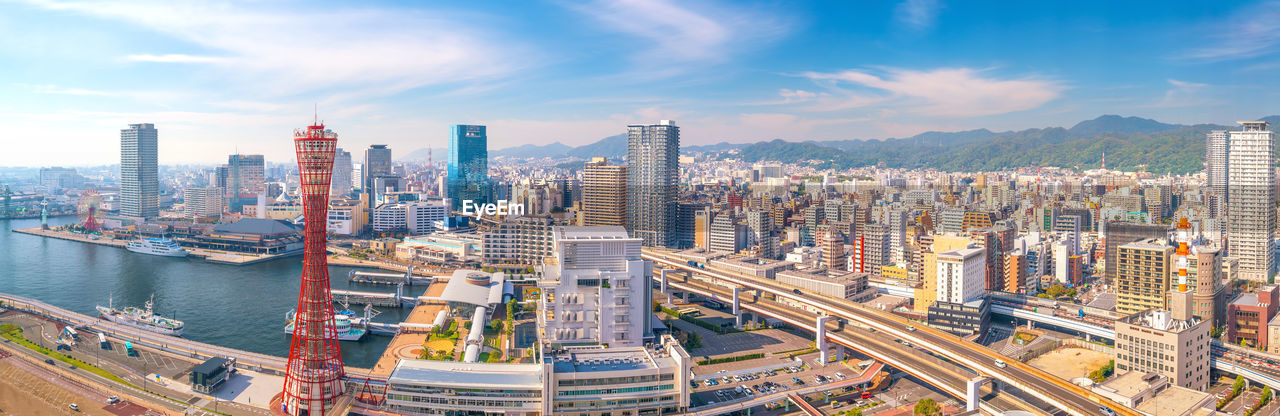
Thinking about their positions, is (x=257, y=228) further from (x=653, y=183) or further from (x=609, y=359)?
(x=609, y=359)

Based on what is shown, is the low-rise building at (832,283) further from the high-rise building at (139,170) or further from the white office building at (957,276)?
the high-rise building at (139,170)

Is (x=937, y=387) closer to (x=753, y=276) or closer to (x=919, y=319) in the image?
(x=919, y=319)

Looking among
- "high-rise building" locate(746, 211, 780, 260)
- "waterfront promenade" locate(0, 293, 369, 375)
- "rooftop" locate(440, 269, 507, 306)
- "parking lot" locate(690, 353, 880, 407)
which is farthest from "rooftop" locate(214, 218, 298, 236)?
"parking lot" locate(690, 353, 880, 407)

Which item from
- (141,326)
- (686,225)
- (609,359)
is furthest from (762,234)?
(141,326)

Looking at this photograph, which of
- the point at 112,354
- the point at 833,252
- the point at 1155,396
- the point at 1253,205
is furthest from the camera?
the point at 833,252

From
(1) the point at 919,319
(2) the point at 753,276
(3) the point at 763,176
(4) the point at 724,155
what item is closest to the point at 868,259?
(2) the point at 753,276
